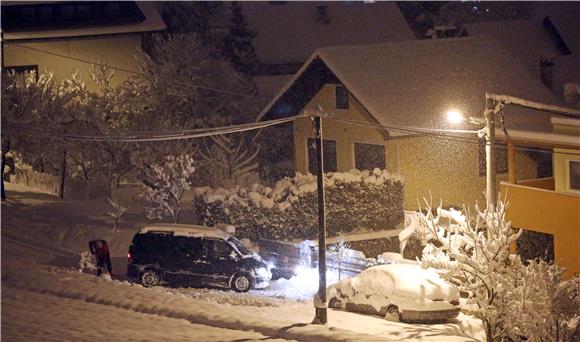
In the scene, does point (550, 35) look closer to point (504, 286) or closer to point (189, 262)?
point (189, 262)

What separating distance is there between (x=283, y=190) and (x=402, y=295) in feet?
34.2

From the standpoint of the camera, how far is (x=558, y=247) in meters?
26.2

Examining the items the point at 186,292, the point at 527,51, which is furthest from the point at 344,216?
the point at 527,51

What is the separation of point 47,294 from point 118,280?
2.71 meters

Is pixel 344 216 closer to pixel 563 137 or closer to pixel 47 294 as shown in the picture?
pixel 563 137

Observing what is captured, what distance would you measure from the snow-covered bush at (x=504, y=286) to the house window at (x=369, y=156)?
15435 millimetres

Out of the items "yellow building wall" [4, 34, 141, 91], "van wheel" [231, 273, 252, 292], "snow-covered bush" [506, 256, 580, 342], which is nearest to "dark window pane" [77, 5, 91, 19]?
"yellow building wall" [4, 34, 141, 91]

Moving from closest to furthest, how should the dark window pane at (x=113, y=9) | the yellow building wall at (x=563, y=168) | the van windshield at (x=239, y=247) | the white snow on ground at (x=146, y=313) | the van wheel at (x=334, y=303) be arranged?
the white snow on ground at (x=146, y=313) < the van wheel at (x=334, y=303) < the van windshield at (x=239, y=247) < the yellow building wall at (x=563, y=168) < the dark window pane at (x=113, y=9)

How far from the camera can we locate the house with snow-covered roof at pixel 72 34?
51.2 metres

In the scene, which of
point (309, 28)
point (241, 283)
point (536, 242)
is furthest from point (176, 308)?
point (309, 28)

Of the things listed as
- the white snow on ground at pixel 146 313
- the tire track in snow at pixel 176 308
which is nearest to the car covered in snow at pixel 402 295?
the white snow on ground at pixel 146 313

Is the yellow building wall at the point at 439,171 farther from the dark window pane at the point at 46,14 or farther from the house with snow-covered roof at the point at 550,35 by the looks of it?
the dark window pane at the point at 46,14

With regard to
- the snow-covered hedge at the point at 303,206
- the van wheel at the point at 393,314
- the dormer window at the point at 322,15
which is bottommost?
the van wheel at the point at 393,314

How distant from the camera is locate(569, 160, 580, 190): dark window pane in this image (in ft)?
86.8
